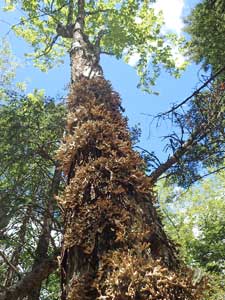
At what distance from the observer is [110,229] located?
7.25 ft

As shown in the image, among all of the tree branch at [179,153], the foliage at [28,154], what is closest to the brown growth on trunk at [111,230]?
the tree branch at [179,153]

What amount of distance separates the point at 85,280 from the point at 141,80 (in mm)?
12521

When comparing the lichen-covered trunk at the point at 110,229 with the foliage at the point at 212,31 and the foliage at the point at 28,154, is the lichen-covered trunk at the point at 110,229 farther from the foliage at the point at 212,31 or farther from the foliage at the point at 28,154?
the foliage at the point at 212,31

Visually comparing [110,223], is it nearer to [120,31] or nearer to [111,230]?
[111,230]

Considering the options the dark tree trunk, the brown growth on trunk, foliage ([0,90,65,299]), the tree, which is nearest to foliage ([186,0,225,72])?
foliage ([0,90,65,299])

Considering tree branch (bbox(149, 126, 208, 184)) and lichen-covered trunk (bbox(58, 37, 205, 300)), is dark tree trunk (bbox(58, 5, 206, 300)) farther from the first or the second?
tree branch (bbox(149, 126, 208, 184))

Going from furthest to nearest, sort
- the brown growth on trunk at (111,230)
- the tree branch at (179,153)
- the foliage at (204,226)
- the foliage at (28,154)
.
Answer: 1. the foliage at (204,226)
2. the foliage at (28,154)
3. the tree branch at (179,153)
4. the brown growth on trunk at (111,230)

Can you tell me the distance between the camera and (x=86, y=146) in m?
2.97

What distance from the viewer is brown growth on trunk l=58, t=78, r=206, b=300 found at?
5.77ft

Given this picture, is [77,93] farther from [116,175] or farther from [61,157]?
[116,175]

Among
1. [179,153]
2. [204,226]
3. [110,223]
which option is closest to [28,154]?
[179,153]

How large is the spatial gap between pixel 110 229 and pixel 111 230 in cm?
2

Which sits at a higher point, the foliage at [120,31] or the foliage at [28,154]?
the foliage at [120,31]

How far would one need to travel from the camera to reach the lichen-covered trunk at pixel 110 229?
1.76m
